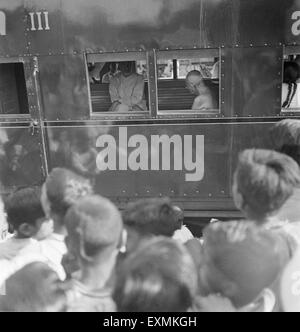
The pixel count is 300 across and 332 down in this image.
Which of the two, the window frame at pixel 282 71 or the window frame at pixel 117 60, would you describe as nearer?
the window frame at pixel 282 71

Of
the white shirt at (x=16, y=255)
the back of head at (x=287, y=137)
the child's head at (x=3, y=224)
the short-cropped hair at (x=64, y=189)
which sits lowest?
the white shirt at (x=16, y=255)

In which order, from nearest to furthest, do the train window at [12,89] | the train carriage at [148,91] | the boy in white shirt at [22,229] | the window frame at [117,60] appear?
the train carriage at [148,91], the window frame at [117,60], the boy in white shirt at [22,229], the train window at [12,89]

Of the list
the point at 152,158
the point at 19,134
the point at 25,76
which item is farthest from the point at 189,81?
the point at 19,134

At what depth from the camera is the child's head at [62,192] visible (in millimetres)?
2480

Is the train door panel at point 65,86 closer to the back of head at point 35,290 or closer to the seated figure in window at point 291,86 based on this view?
the back of head at point 35,290

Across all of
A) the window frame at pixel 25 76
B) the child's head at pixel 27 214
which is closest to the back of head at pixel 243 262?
the child's head at pixel 27 214

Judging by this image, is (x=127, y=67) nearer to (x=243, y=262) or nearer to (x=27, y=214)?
(x=27, y=214)

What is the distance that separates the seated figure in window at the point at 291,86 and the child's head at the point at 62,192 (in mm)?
1305

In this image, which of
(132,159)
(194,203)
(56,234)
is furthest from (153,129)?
(56,234)

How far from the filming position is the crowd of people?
235cm

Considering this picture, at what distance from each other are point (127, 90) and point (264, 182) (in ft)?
3.35

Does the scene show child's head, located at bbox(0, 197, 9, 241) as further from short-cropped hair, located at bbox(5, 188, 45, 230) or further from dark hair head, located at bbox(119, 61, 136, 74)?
dark hair head, located at bbox(119, 61, 136, 74)

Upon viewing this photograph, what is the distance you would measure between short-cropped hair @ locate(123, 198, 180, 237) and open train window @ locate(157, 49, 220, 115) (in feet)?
1.93

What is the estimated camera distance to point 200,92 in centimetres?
254
